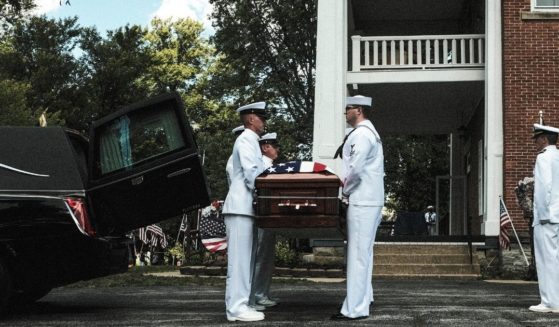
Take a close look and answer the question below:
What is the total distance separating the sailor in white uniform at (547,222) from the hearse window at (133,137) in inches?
149

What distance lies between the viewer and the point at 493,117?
18688 millimetres

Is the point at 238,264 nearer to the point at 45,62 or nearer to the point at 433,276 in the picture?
the point at 433,276

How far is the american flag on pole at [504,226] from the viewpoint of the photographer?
56.7 feet

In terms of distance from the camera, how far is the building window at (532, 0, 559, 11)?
18453 mm

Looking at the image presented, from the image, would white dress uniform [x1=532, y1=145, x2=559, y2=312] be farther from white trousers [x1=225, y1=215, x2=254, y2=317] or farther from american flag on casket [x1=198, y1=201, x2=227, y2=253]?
american flag on casket [x1=198, y1=201, x2=227, y2=253]

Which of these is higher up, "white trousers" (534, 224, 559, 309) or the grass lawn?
"white trousers" (534, 224, 559, 309)

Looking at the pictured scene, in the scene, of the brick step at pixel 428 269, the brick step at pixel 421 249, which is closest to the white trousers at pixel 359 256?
the brick step at pixel 428 269

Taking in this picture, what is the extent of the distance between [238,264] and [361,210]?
1198 mm

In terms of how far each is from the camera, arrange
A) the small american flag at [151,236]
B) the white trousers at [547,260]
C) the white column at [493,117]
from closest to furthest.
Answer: the white trousers at [547,260], the white column at [493,117], the small american flag at [151,236]

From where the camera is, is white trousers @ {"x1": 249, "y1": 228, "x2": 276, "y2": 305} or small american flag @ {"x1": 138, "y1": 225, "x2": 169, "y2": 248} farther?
small american flag @ {"x1": 138, "y1": 225, "x2": 169, "y2": 248}

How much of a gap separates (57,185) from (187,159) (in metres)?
1.22

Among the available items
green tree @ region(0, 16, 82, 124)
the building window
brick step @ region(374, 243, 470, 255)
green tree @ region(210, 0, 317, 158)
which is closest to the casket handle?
brick step @ region(374, 243, 470, 255)

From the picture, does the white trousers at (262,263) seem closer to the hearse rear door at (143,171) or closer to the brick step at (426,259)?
the hearse rear door at (143,171)

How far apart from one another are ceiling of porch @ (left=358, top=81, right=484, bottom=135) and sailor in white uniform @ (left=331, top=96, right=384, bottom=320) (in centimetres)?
1168
